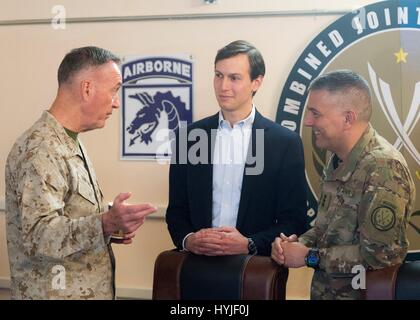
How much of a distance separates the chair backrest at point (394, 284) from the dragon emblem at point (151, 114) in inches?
51.5

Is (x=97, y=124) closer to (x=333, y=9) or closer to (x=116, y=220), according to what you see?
(x=116, y=220)

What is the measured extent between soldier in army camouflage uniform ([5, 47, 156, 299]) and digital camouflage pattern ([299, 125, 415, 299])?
68 cm

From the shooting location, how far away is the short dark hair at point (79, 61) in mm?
1789

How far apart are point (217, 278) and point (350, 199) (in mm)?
540

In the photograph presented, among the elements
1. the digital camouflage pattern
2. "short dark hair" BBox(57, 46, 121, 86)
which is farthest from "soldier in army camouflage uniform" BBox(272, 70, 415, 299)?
"short dark hair" BBox(57, 46, 121, 86)

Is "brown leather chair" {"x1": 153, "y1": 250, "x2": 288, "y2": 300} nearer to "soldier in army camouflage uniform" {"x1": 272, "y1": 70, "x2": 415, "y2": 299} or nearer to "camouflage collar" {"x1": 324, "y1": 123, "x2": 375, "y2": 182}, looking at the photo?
"soldier in army camouflage uniform" {"x1": 272, "y1": 70, "x2": 415, "y2": 299}

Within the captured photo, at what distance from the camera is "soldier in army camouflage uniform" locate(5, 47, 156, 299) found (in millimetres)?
1603

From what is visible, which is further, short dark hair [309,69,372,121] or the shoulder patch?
short dark hair [309,69,372,121]

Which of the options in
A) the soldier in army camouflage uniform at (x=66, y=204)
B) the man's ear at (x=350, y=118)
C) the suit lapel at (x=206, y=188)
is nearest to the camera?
the soldier in army camouflage uniform at (x=66, y=204)

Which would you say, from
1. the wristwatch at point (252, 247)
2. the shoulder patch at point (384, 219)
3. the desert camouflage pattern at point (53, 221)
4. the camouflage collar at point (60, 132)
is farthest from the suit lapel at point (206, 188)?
the shoulder patch at point (384, 219)

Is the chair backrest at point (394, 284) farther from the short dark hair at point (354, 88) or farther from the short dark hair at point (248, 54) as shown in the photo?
the short dark hair at point (248, 54)

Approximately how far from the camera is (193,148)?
2291 millimetres

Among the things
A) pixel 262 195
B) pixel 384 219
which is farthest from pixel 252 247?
pixel 384 219
